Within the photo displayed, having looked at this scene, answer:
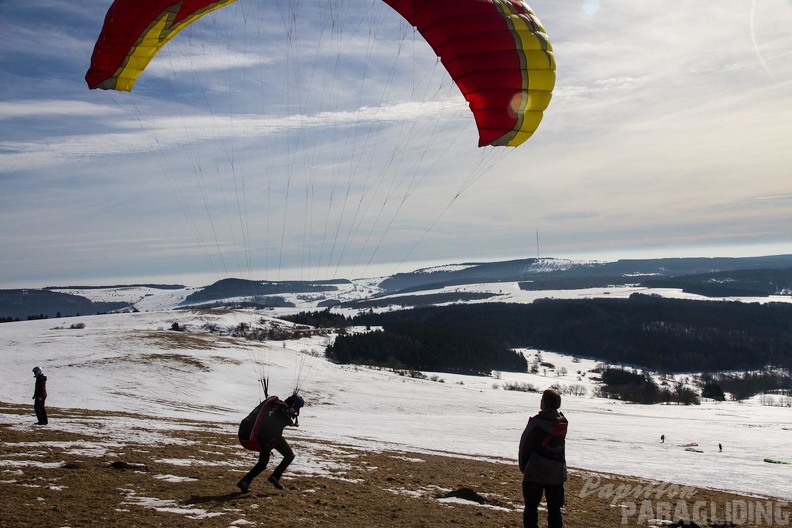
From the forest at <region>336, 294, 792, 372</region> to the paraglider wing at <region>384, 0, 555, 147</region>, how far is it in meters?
90.5

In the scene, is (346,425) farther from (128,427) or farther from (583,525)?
(583,525)

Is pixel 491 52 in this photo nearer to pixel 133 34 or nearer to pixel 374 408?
pixel 133 34

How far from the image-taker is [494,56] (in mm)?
10570

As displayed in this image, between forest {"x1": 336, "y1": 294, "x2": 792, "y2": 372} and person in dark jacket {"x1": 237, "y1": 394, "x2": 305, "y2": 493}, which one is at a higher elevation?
person in dark jacket {"x1": 237, "y1": 394, "x2": 305, "y2": 493}

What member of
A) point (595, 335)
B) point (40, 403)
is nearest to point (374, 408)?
point (40, 403)

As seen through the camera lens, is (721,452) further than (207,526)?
Yes

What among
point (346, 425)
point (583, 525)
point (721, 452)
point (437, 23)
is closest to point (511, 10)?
point (437, 23)

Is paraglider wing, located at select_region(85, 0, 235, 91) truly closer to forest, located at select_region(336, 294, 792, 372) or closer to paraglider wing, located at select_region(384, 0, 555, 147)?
paraglider wing, located at select_region(384, 0, 555, 147)

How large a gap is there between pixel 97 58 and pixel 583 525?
13.9m

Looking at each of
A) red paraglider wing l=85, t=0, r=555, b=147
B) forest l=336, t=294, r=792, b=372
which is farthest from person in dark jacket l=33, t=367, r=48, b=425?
forest l=336, t=294, r=792, b=372

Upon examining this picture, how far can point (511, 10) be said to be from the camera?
1055 centimetres

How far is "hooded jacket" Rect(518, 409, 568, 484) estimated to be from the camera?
6539mm

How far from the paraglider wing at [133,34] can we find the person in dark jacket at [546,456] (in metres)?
10.9

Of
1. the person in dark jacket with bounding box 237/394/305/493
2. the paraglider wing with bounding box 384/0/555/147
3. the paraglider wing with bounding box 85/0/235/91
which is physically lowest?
the person in dark jacket with bounding box 237/394/305/493
